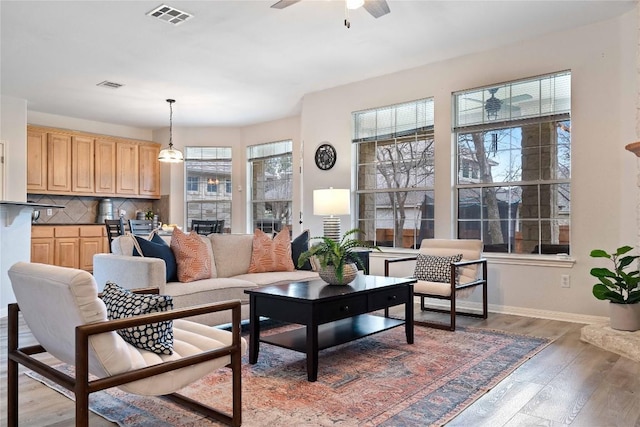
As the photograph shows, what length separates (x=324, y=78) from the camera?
240 inches

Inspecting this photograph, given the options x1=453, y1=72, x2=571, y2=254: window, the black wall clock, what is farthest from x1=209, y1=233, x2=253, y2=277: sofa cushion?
x1=453, y1=72, x2=571, y2=254: window

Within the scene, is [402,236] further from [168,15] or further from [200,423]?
[200,423]

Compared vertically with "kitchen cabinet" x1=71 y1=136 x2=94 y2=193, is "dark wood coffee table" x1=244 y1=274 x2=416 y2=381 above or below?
below

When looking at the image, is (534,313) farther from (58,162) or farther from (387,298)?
(58,162)

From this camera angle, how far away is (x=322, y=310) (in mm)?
3002

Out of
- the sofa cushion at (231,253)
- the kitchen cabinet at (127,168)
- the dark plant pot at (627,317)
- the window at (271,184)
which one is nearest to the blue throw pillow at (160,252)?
the sofa cushion at (231,253)

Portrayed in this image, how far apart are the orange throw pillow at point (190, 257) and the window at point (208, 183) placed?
482 centimetres

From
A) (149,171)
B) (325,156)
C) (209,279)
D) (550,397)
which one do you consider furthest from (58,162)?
(550,397)

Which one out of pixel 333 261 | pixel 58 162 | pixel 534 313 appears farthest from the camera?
pixel 58 162

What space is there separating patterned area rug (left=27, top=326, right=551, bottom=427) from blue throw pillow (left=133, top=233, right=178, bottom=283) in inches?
42.3

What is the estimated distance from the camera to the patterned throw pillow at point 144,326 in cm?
202

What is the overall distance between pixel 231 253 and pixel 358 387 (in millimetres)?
2260

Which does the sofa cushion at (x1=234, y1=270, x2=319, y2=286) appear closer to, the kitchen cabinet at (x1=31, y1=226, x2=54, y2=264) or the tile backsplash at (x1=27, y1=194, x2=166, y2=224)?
the kitchen cabinet at (x1=31, y1=226, x2=54, y2=264)

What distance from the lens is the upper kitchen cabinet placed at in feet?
24.5
